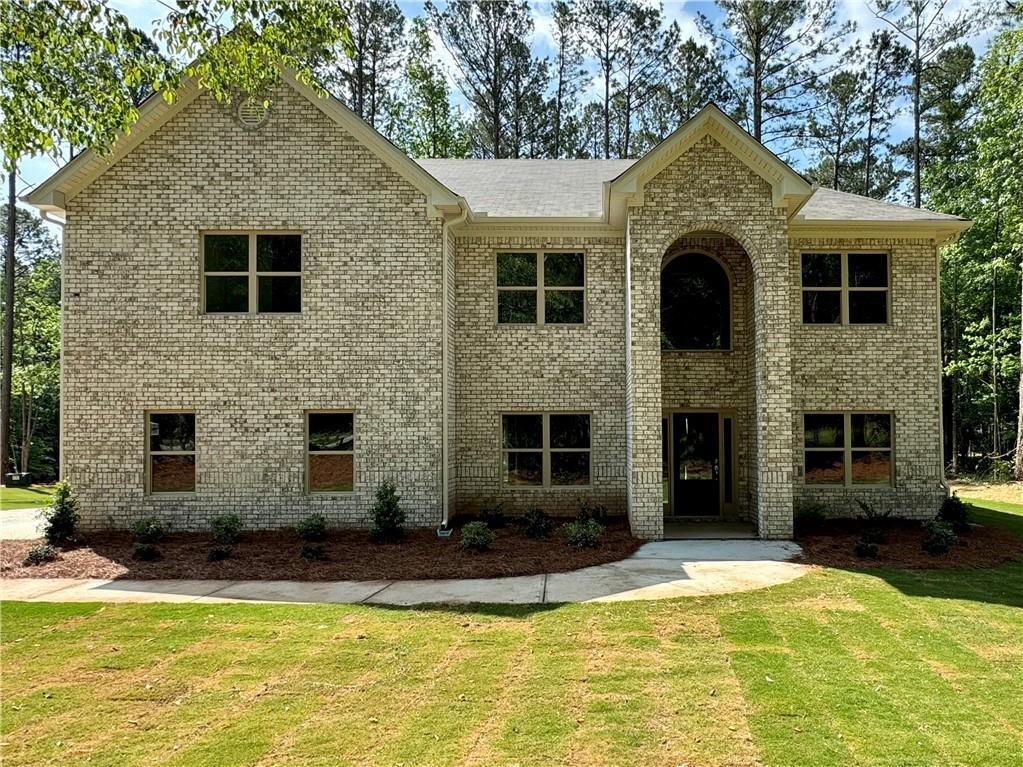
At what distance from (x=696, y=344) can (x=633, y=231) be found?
333 centimetres

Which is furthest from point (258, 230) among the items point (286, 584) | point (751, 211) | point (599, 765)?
point (599, 765)

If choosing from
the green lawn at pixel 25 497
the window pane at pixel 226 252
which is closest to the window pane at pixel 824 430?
the window pane at pixel 226 252

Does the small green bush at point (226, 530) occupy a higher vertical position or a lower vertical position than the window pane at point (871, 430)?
lower

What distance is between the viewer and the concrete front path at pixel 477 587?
8180 millimetres

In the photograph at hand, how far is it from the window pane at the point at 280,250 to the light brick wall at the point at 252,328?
26 cm

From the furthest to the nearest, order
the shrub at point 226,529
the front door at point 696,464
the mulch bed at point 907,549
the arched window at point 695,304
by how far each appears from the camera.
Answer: the arched window at point 695,304, the front door at point 696,464, the shrub at point 226,529, the mulch bed at point 907,549

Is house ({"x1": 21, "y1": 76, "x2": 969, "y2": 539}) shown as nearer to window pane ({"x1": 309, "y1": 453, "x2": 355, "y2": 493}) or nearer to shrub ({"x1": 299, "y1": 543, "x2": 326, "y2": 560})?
window pane ({"x1": 309, "y1": 453, "x2": 355, "y2": 493})

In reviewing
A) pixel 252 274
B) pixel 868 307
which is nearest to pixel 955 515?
pixel 868 307

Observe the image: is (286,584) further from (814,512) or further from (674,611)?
(814,512)

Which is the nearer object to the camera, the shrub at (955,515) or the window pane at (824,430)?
the shrub at (955,515)

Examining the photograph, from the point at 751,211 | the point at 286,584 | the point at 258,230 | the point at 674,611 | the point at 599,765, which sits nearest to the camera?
the point at 599,765

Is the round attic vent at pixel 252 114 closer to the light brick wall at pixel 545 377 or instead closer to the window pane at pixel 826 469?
the light brick wall at pixel 545 377

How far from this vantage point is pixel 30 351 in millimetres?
31297

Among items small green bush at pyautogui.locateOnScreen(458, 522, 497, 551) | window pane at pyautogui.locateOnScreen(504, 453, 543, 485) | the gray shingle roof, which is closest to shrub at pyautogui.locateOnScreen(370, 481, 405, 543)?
small green bush at pyautogui.locateOnScreen(458, 522, 497, 551)
